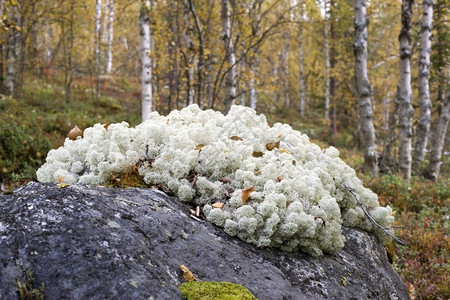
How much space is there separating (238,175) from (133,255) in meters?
1.18

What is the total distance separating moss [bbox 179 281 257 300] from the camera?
1.74 metres

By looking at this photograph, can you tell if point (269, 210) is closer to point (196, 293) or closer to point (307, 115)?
point (196, 293)

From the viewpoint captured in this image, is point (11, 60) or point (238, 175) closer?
point (238, 175)

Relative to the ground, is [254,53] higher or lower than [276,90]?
higher

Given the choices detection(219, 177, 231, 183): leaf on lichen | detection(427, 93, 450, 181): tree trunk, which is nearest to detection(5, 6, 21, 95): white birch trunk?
detection(219, 177, 231, 183): leaf on lichen

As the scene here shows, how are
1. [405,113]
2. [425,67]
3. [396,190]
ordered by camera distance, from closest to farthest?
[396,190], [405,113], [425,67]

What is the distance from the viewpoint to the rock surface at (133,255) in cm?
158

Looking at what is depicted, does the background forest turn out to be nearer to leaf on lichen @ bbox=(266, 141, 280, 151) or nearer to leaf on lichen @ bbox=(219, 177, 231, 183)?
leaf on lichen @ bbox=(266, 141, 280, 151)

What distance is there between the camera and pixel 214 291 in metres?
1.83

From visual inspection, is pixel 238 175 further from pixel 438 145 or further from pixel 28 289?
pixel 438 145

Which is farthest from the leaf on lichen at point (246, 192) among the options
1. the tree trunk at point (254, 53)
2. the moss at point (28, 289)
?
the tree trunk at point (254, 53)

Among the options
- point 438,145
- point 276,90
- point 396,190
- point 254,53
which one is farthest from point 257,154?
point 254,53

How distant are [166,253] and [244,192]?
31.4 inches

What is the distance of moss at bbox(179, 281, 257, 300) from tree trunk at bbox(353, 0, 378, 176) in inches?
285
